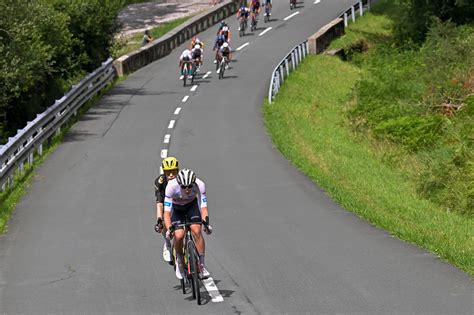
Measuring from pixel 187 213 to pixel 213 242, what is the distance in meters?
3.52

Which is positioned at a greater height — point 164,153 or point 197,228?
point 197,228

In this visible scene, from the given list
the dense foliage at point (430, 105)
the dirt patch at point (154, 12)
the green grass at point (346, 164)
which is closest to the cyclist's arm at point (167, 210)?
the green grass at point (346, 164)

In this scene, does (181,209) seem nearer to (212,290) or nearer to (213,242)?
(212,290)

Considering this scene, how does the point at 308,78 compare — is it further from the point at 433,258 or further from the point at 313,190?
the point at 433,258

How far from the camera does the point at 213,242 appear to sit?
15727 mm

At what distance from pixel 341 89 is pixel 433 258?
1076 inches

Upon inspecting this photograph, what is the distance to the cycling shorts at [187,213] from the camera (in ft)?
40.0

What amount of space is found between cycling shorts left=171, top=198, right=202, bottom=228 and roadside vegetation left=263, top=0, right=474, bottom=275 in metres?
3.55

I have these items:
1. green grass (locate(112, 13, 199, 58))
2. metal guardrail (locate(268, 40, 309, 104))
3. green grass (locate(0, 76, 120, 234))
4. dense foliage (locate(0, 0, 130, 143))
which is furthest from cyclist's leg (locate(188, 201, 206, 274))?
green grass (locate(112, 13, 199, 58))

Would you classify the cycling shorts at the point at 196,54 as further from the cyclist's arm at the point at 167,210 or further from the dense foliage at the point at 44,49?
the cyclist's arm at the point at 167,210

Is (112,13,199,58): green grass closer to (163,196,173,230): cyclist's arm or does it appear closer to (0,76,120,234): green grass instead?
(0,76,120,234): green grass

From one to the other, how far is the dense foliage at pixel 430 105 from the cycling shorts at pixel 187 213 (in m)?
10.6

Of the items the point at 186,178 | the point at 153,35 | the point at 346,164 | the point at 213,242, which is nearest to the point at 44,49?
the point at 346,164

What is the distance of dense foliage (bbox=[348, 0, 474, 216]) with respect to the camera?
23.3 metres
